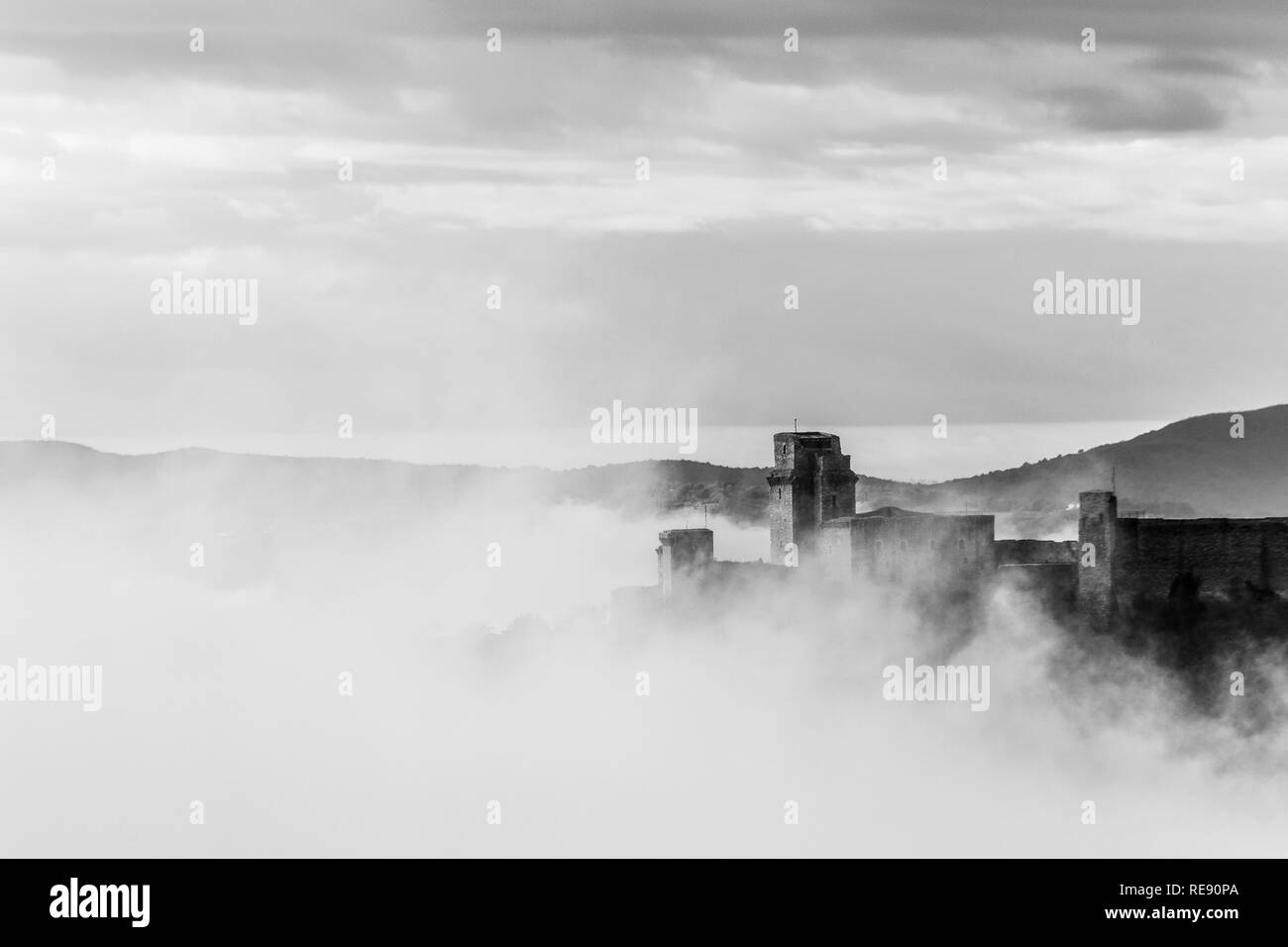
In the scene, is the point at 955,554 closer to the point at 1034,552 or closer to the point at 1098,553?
the point at 1034,552

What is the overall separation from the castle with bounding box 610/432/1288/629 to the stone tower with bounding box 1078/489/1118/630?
0.03m

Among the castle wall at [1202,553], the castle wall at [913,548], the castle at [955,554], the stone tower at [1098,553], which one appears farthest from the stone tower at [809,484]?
the castle wall at [1202,553]

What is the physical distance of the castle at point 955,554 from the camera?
223 feet

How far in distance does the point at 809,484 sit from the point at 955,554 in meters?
4.94

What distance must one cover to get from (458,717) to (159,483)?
3605 centimetres

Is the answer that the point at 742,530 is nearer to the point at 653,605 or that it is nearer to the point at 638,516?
the point at 653,605

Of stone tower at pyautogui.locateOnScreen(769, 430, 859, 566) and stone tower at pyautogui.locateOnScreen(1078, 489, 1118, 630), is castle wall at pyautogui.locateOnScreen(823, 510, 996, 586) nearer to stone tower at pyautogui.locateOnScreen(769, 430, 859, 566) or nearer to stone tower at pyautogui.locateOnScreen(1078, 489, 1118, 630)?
stone tower at pyautogui.locateOnScreen(769, 430, 859, 566)

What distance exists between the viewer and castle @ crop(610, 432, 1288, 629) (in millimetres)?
67938

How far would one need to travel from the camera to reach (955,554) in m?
72.7

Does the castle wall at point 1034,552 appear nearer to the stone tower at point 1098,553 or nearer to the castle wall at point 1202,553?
the stone tower at point 1098,553

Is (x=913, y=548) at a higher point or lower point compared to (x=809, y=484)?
lower

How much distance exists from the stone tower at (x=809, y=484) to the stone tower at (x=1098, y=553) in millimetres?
8028

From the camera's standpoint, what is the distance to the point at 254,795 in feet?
339
